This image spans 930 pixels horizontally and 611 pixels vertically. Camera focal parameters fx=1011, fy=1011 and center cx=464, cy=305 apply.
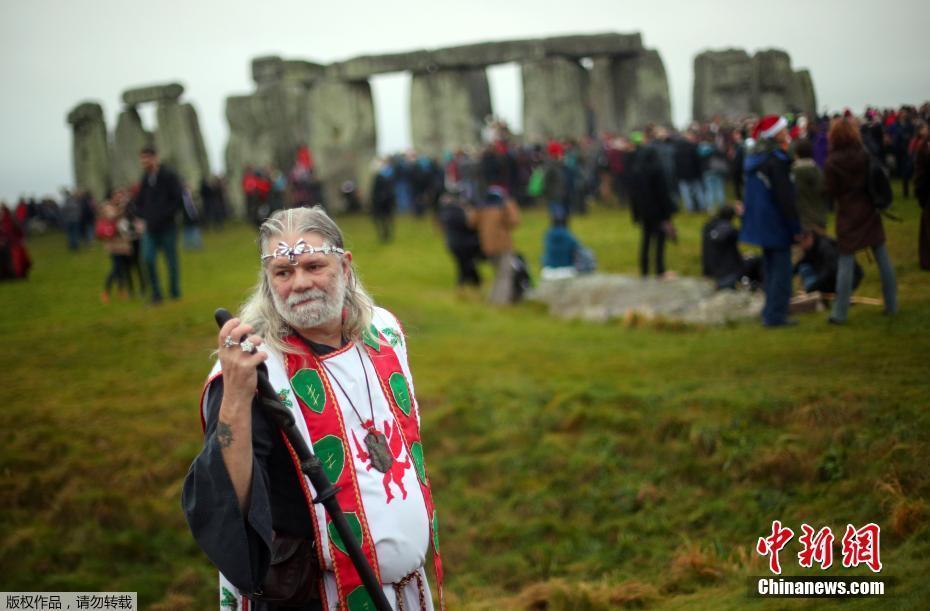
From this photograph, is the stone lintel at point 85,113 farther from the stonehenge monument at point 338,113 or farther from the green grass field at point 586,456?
the green grass field at point 586,456

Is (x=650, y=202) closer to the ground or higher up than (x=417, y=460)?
higher up

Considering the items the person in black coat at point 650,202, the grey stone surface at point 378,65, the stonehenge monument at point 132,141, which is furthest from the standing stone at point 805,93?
the stonehenge monument at point 132,141

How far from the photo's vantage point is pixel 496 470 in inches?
300

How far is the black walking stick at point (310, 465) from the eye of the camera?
3.11m

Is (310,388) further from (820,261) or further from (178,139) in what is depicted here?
(178,139)

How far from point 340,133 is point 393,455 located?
26.7m

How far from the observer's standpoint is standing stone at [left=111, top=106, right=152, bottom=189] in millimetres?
29312

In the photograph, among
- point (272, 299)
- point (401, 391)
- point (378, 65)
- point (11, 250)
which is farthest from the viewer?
Answer: point (378, 65)

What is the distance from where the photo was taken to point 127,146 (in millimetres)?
29688

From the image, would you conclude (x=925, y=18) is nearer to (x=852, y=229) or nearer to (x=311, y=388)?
(x=852, y=229)

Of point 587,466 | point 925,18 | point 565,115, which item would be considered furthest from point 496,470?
point 565,115

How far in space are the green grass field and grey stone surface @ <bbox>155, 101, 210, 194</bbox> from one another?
66.5 feet

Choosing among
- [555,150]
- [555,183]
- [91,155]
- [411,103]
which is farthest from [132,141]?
[555,183]

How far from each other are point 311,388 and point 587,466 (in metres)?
4.13
